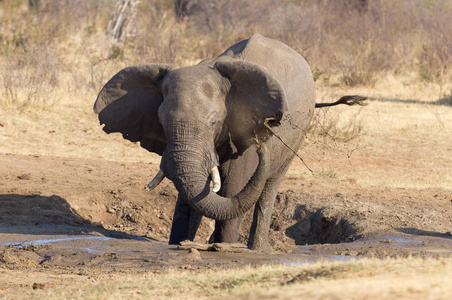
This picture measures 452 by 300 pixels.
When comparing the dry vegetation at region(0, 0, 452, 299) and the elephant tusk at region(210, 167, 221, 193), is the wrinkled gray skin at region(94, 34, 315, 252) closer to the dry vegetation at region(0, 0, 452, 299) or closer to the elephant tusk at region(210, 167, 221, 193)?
the elephant tusk at region(210, 167, 221, 193)

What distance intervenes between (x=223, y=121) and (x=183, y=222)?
1448 mm

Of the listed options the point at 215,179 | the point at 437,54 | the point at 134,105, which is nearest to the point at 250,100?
the point at 215,179

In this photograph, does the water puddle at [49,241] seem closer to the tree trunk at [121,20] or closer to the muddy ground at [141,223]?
the muddy ground at [141,223]

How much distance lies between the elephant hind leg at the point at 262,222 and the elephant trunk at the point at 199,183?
44.6 inches

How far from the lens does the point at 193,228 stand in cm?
823

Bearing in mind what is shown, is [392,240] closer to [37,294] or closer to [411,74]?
[37,294]

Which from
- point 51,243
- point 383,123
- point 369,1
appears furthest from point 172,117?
point 369,1

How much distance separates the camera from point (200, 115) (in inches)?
269

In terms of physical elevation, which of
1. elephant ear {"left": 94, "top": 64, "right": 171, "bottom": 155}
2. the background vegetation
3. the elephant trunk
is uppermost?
the background vegetation

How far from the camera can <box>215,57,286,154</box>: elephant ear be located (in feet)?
Answer: 23.6

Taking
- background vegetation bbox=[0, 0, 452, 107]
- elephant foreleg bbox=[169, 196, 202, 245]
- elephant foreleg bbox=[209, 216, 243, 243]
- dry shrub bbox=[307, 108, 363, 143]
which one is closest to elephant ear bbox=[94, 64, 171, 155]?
elephant foreleg bbox=[169, 196, 202, 245]

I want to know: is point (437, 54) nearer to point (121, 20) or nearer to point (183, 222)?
point (121, 20)

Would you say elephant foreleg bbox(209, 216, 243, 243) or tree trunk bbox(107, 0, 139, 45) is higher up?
tree trunk bbox(107, 0, 139, 45)

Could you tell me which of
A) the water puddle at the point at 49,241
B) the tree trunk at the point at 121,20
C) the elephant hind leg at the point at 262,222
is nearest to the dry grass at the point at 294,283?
the elephant hind leg at the point at 262,222
